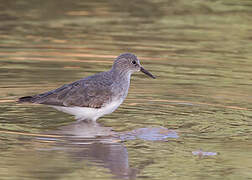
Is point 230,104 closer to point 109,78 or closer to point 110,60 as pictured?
Answer: point 109,78

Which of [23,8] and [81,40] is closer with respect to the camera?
[81,40]

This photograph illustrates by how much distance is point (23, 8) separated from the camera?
2112cm

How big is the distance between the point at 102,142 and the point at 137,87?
12.9 ft

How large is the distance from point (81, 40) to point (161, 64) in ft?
10.1

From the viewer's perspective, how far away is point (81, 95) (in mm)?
11578

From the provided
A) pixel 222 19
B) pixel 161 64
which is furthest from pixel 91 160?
pixel 222 19

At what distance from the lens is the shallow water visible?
959cm

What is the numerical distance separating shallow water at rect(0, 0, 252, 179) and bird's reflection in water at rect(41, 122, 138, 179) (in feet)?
0.05

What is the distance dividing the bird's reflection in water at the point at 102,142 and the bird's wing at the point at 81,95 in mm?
452

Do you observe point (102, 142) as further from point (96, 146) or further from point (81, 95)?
point (81, 95)

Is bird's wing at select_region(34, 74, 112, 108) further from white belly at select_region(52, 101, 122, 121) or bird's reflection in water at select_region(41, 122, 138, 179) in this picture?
bird's reflection in water at select_region(41, 122, 138, 179)

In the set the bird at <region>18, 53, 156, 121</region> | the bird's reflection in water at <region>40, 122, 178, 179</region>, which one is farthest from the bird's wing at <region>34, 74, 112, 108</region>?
the bird's reflection in water at <region>40, 122, 178, 179</region>

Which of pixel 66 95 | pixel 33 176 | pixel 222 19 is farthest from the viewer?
pixel 222 19

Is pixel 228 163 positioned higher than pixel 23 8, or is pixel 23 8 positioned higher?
pixel 23 8
